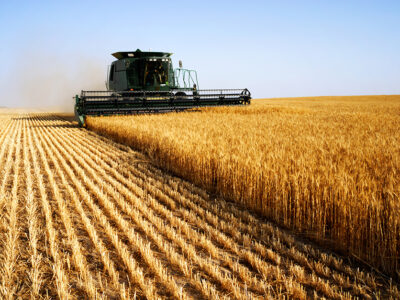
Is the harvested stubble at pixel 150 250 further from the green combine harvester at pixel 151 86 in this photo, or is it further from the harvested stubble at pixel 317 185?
the green combine harvester at pixel 151 86

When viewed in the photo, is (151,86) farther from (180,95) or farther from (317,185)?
(317,185)

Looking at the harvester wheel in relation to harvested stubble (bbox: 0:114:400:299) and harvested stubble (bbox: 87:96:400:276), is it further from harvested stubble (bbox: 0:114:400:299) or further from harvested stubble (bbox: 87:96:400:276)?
harvested stubble (bbox: 0:114:400:299)

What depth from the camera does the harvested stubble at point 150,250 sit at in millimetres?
2551

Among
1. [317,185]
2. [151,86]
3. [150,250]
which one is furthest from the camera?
[151,86]

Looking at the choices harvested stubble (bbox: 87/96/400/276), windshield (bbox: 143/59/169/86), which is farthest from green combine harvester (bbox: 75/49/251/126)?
harvested stubble (bbox: 87/96/400/276)

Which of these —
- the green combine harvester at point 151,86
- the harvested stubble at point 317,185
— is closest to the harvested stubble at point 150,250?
the harvested stubble at point 317,185

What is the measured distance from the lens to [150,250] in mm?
3123

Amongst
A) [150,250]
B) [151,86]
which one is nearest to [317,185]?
[150,250]

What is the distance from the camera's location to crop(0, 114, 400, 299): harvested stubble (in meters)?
2.55

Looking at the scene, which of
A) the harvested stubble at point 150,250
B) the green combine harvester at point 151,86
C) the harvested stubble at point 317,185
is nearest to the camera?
the harvested stubble at point 150,250

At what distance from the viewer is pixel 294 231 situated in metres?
3.67

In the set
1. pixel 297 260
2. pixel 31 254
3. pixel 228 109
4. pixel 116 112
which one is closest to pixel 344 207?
pixel 297 260

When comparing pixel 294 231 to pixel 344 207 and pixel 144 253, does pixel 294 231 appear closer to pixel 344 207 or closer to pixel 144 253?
pixel 344 207

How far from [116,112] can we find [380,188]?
12.3 m
